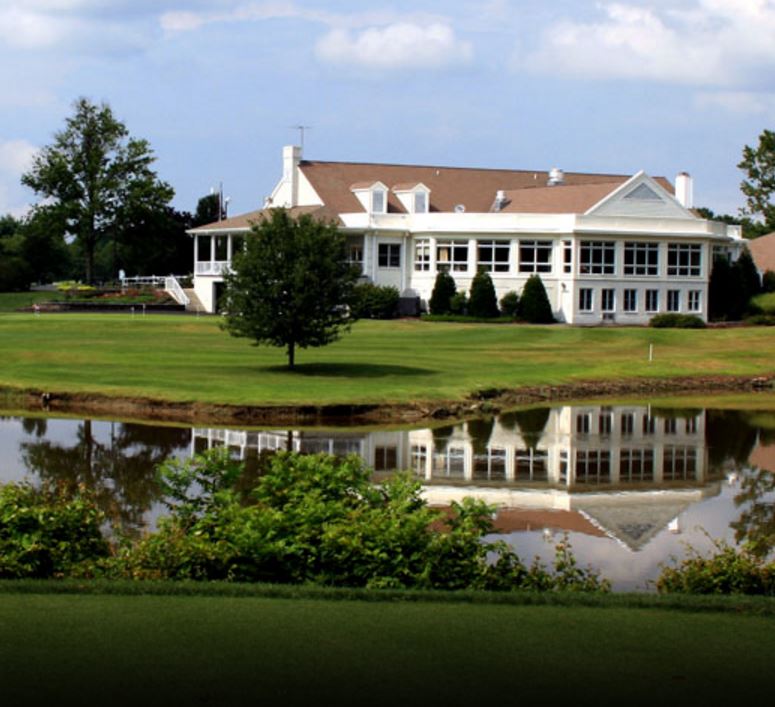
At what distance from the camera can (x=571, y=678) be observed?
789 cm

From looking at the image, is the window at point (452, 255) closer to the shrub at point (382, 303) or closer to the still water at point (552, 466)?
the shrub at point (382, 303)

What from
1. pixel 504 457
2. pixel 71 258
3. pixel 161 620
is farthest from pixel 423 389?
pixel 71 258

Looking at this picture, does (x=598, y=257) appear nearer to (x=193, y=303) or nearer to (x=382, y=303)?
(x=382, y=303)

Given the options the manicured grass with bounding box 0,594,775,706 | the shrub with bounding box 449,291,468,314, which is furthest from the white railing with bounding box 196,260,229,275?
the manicured grass with bounding box 0,594,775,706

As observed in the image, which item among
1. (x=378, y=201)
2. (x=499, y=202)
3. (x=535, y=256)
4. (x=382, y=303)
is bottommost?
(x=382, y=303)

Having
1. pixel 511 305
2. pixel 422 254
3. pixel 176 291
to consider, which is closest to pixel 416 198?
pixel 422 254

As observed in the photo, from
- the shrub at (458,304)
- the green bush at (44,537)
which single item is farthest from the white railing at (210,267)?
the green bush at (44,537)

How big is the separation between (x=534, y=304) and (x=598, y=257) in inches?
229

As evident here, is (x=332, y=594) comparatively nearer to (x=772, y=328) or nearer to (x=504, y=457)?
(x=504, y=457)

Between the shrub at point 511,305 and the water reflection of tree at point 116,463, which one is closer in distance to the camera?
the water reflection of tree at point 116,463

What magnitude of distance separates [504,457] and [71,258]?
105826 mm

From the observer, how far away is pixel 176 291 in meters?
75.2

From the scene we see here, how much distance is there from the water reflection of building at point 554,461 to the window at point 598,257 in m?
33.5

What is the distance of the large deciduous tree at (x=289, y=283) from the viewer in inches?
1539
